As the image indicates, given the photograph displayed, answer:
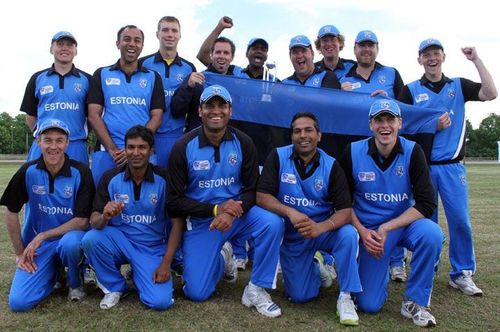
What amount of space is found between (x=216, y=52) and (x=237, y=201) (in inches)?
102

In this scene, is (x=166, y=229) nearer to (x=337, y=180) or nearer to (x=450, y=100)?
(x=337, y=180)

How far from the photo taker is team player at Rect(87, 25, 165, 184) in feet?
20.5

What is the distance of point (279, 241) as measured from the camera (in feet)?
17.2

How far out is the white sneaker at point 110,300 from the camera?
202 inches

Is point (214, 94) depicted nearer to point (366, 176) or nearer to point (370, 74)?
point (366, 176)

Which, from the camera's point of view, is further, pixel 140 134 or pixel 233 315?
pixel 140 134

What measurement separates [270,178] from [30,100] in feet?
11.6

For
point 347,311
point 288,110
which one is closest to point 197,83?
point 288,110

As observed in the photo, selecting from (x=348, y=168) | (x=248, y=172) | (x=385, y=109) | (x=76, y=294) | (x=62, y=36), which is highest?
(x=62, y=36)

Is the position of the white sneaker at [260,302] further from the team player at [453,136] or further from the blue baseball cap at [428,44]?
the blue baseball cap at [428,44]

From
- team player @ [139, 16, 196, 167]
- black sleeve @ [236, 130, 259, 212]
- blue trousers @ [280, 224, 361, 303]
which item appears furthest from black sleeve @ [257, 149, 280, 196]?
team player @ [139, 16, 196, 167]

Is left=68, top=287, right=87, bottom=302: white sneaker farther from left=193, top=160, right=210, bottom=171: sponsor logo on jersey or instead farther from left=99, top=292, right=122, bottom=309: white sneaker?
left=193, top=160, right=210, bottom=171: sponsor logo on jersey

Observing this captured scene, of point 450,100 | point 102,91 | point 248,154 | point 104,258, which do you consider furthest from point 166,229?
point 450,100

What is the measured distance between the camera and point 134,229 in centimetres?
560
